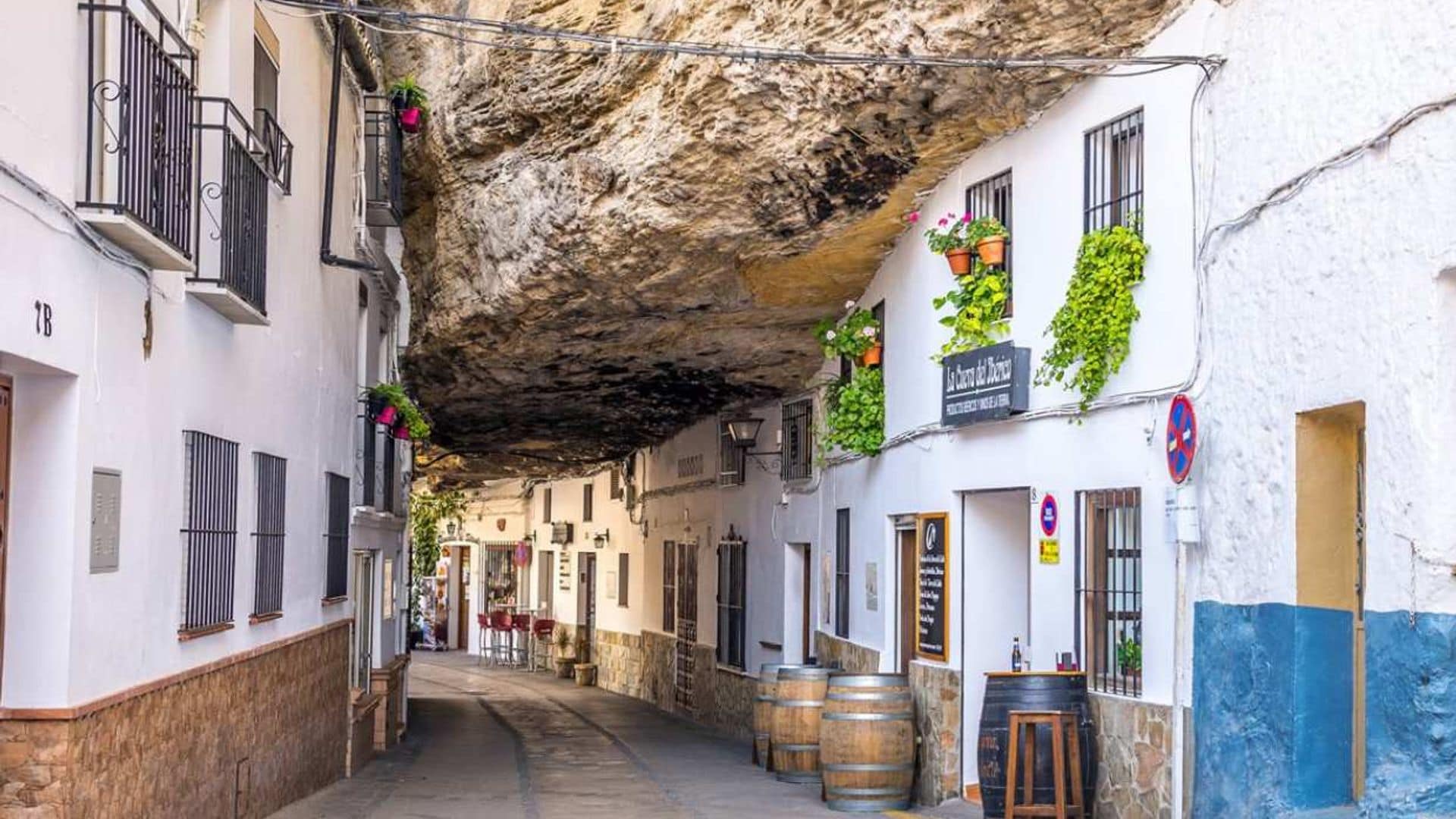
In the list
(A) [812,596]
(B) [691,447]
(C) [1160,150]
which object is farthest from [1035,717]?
(B) [691,447]

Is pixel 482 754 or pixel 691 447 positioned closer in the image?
pixel 482 754

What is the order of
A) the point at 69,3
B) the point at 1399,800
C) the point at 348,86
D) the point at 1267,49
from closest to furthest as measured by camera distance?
the point at 1399,800 → the point at 69,3 → the point at 1267,49 → the point at 348,86

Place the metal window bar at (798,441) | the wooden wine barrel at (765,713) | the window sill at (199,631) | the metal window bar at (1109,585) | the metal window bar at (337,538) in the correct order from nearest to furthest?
the window sill at (199,631) < the metal window bar at (1109,585) < the metal window bar at (337,538) < the wooden wine barrel at (765,713) < the metal window bar at (798,441)

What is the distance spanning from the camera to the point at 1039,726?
10.7m

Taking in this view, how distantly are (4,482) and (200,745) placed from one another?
3.15m

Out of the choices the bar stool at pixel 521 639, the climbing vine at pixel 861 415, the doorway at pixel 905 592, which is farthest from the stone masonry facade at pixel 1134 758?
the bar stool at pixel 521 639

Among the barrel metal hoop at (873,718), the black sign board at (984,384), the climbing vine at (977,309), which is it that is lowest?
the barrel metal hoop at (873,718)

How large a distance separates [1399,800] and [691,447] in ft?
64.0

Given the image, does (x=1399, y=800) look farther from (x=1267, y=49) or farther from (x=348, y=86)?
(x=348, y=86)

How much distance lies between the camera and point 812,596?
19.6 meters

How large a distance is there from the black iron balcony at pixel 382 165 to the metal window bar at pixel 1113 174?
317 inches

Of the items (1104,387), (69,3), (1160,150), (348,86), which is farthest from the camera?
(348,86)

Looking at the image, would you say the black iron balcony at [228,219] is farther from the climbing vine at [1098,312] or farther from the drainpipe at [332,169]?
the climbing vine at [1098,312]

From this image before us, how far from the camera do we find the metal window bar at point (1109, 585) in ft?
34.3
